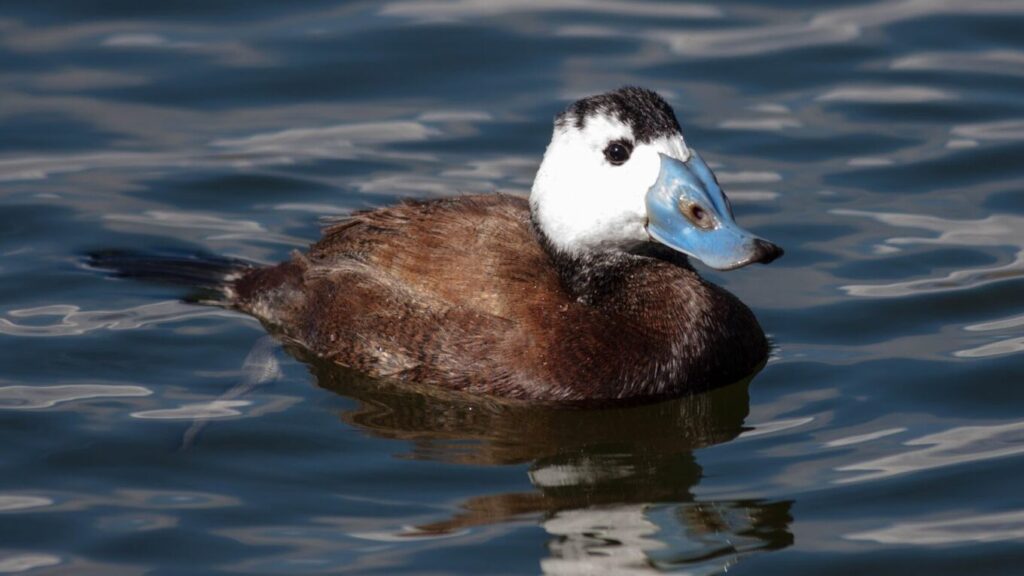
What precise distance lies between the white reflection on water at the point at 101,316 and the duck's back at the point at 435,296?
1.66ft

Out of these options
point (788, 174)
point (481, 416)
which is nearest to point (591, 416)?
point (481, 416)

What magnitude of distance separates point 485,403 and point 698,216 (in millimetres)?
1062

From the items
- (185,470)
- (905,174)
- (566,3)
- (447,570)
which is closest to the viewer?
(447,570)

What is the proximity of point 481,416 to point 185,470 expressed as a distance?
1.13 metres

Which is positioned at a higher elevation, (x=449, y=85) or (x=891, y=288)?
(x=449, y=85)

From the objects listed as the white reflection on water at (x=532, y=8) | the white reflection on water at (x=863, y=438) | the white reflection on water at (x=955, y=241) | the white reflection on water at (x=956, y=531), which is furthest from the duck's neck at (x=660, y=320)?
the white reflection on water at (x=532, y=8)

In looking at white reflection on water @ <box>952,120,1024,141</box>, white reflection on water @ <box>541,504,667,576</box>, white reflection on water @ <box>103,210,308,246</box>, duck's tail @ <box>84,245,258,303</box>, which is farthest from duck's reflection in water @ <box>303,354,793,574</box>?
white reflection on water @ <box>952,120,1024,141</box>

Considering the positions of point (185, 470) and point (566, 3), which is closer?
point (185, 470)

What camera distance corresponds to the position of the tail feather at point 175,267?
7883 mm

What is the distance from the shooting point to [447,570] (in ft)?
17.9

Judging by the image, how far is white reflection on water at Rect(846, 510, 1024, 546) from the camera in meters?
5.66

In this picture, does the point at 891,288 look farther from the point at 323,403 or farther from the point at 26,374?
the point at 26,374

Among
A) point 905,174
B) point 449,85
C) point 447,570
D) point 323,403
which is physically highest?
point 449,85

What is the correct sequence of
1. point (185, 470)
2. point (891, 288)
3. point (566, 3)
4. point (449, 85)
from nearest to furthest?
point (185, 470)
point (891, 288)
point (449, 85)
point (566, 3)
